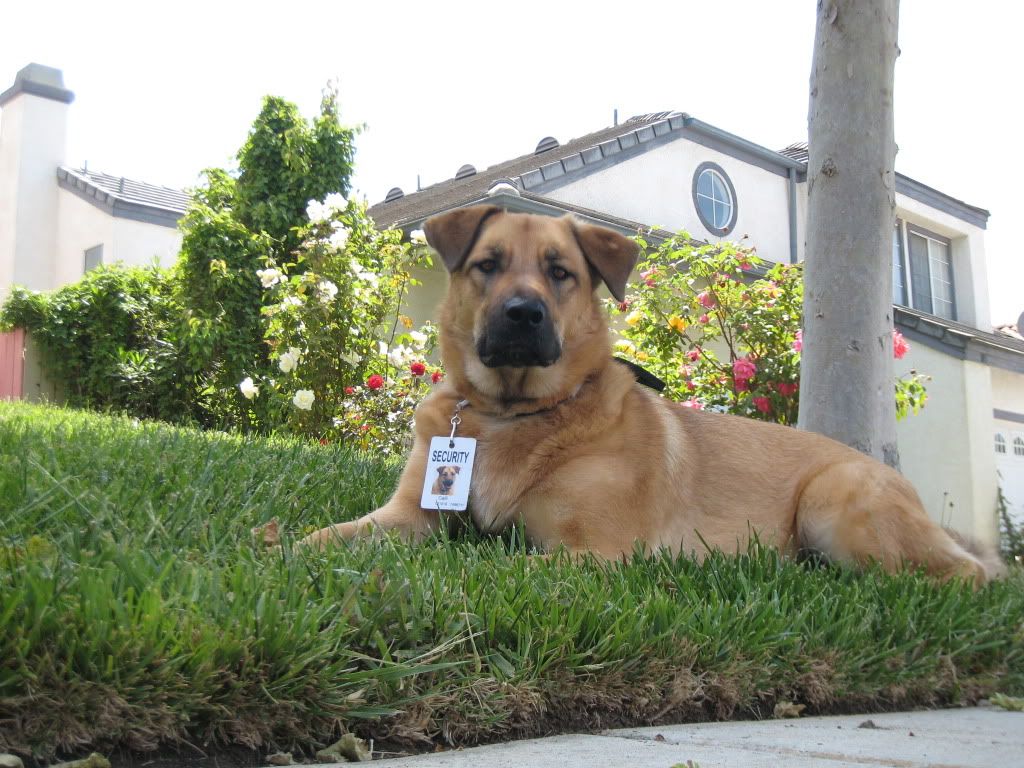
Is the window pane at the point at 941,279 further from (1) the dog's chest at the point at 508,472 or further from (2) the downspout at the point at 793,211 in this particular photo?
(1) the dog's chest at the point at 508,472

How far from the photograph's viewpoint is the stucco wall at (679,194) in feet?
47.8

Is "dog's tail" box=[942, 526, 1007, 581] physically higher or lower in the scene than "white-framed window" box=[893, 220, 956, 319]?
lower

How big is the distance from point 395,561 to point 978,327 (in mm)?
20536

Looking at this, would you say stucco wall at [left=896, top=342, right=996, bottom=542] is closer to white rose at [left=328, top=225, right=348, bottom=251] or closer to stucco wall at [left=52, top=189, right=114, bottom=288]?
white rose at [left=328, top=225, right=348, bottom=251]

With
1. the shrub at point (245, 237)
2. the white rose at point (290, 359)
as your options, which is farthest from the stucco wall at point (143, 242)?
the white rose at point (290, 359)

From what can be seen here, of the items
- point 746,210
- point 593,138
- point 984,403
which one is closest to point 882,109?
point 984,403

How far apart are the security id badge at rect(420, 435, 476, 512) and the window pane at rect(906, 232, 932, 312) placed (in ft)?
57.9

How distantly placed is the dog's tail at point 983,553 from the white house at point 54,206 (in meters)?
21.0

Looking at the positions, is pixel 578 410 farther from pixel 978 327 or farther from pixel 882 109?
pixel 978 327

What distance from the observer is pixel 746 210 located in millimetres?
17312

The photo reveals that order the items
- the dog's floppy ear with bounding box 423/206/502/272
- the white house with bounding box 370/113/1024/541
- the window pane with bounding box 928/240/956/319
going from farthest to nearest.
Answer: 1. the window pane with bounding box 928/240/956/319
2. the white house with bounding box 370/113/1024/541
3. the dog's floppy ear with bounding box 423/206/502/272

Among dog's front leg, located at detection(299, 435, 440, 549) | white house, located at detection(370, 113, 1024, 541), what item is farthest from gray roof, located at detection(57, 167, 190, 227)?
dog's front leg, located at detection(299, 435, 440, 549)

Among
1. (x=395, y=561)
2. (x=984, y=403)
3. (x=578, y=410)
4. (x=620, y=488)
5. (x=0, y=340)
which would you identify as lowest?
(x=395, y=561)

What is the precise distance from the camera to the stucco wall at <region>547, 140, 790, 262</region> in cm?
1457
